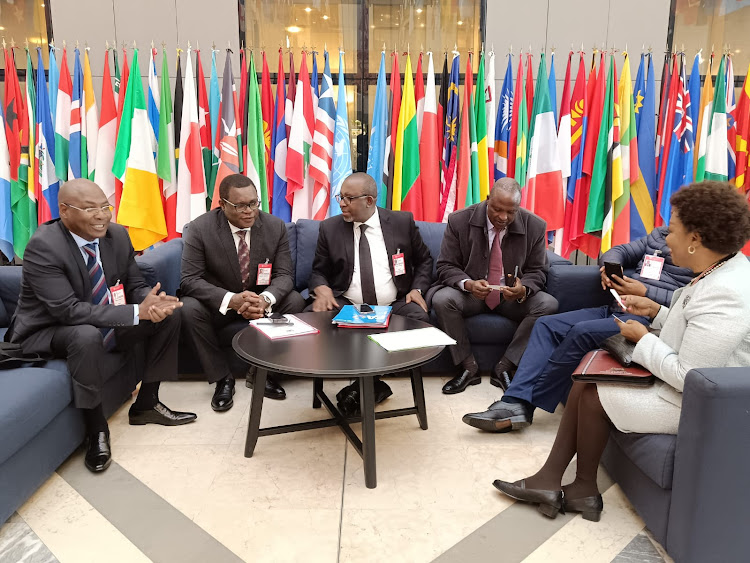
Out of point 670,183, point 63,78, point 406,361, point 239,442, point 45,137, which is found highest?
point 63,78

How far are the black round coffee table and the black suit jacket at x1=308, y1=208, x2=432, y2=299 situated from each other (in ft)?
2.23

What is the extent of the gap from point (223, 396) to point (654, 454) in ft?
6.58

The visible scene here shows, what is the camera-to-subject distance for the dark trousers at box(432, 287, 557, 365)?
126 inches

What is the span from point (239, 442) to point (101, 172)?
2.66 m

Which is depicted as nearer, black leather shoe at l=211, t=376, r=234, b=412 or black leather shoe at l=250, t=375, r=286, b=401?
black leather shoe at l=211, t=376, r=234, b=412

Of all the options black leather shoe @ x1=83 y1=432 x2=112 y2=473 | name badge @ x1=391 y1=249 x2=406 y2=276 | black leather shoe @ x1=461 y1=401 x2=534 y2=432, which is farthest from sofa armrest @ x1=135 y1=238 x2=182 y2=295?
black leather shoe @ x1=461 y1=401 x2=534 y2=432

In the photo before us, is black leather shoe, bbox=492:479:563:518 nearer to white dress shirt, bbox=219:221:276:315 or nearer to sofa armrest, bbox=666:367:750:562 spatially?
sofa armrest, bbox=666:367:750:562

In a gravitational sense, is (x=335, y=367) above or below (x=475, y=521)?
above

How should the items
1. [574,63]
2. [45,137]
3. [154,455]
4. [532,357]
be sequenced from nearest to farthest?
[154,455]
[532,357]
[45,137]
[574,63]

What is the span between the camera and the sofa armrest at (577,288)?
3262 millimetres

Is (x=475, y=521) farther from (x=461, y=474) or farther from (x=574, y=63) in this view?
(x=574, y=63)

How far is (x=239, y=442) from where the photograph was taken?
2604 mm

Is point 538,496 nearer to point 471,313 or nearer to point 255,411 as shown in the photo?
point 255,411

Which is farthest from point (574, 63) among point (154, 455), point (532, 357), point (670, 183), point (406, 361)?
point (154, 455)
